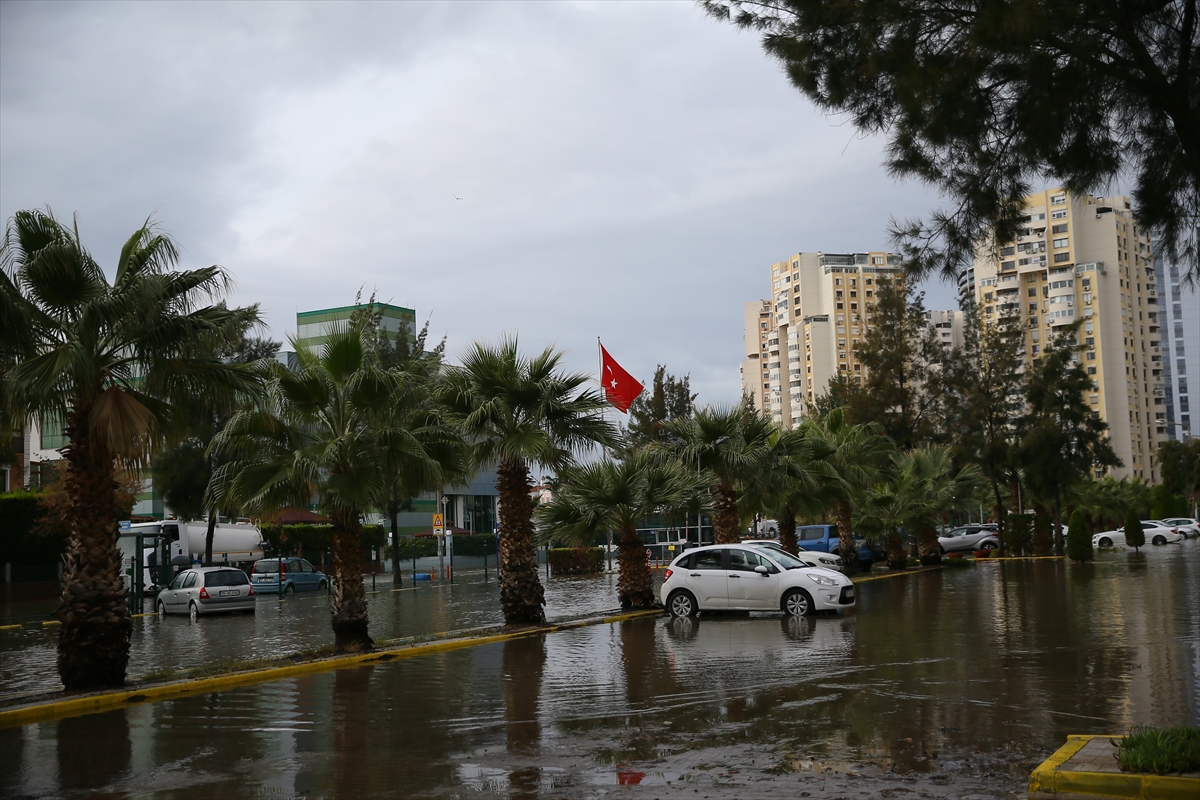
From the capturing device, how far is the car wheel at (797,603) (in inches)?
893

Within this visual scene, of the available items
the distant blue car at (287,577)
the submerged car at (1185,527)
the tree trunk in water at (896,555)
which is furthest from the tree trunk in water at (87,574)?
the submerged car at (1185,527)

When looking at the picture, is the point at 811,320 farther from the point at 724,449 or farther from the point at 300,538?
the point at 724,449

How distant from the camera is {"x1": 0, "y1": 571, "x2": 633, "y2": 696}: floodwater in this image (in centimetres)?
1934

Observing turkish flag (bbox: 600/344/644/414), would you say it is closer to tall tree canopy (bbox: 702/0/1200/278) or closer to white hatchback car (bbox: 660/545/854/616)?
white hatchback car (bbox: 660/545/854/616)

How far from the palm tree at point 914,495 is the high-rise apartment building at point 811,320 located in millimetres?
109775

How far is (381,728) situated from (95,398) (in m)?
6.32

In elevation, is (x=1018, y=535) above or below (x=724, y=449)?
below

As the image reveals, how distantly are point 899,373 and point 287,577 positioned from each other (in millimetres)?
38454

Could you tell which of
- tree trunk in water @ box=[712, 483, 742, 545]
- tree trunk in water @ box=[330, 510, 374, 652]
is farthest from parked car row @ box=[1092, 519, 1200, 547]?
tree trunk in water @ box=[330, 510, 374, 652]

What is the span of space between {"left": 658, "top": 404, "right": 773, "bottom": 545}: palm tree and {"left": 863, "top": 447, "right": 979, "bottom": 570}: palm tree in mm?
13816

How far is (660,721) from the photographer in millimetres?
10594

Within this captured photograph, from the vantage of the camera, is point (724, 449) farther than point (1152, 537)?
No

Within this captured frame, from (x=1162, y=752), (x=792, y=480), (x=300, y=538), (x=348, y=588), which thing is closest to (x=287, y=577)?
(x=300, y=538)

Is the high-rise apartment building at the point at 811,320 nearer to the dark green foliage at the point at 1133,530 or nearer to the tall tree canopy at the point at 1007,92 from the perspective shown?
the dark green foliage at the point at 1133,530
